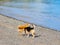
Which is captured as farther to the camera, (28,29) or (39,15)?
(39,15)

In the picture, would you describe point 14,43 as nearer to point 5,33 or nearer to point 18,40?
point 18,40

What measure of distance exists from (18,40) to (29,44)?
35.9 inches

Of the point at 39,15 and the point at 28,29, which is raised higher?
the point at 28,29

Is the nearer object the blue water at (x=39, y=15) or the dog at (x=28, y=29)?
the dog at (x=28, y=29)

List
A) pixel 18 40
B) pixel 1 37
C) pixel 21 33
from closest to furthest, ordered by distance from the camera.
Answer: pixel 18 40
pixel 1 37
pixel 21 33

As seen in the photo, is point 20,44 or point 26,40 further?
point 26,40

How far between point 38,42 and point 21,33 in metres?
1.96

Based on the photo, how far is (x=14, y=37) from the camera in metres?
11.4

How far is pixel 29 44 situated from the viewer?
32.6 ft

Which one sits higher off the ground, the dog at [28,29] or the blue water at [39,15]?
the dog at [28,29]

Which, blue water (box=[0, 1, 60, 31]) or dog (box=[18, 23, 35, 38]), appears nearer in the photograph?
dog (box=[18, 23, 35, 38])

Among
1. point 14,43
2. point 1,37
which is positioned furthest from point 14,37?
point 14,43

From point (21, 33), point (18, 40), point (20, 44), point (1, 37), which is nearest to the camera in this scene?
point (20, 44)

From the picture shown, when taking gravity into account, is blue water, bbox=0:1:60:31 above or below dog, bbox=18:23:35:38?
below
